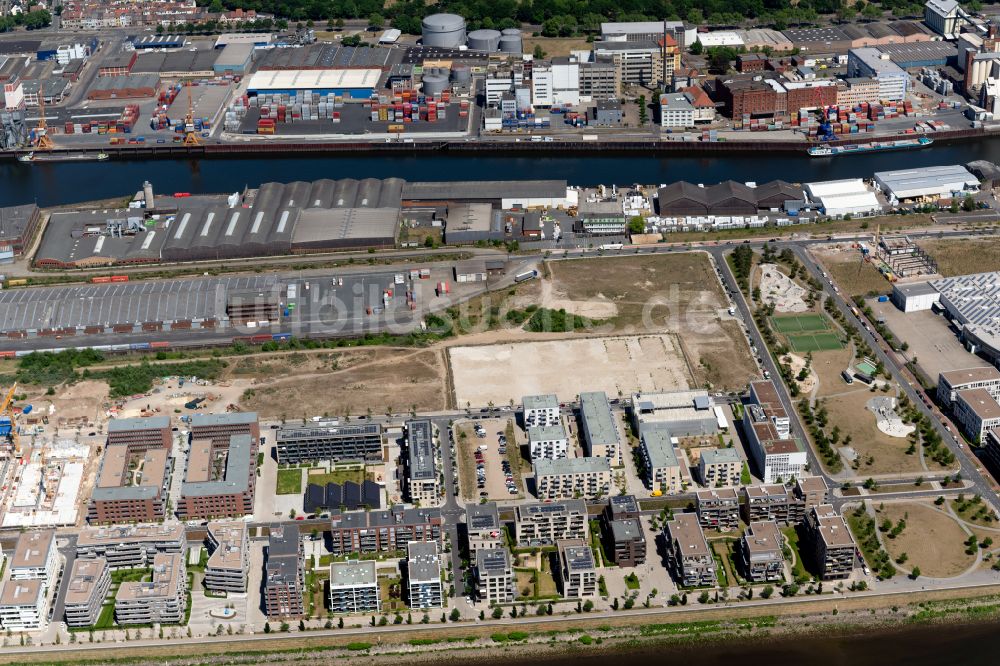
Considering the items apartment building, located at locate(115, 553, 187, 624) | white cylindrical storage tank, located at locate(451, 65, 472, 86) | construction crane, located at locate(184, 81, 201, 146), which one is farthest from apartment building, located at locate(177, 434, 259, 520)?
white cylindrical storage tank, located at locate(451, 65, 472, 86)

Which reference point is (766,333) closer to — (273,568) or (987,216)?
(987,216)

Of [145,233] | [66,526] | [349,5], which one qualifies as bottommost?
[66,526]

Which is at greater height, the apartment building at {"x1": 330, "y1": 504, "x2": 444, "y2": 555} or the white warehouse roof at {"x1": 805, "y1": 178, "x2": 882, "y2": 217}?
the white warehouse roof at {"x1": 805, "y1": 178, "x2": 882, "y2": 217}

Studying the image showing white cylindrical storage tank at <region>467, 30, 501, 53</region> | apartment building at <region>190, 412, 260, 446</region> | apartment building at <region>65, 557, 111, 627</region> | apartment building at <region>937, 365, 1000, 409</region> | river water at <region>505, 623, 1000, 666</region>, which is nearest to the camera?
river water at <region>505, 623, 1000, 666</region>

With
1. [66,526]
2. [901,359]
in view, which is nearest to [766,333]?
[901,359]

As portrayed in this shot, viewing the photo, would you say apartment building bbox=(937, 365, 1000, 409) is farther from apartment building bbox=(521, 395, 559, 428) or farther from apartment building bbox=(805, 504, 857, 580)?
apartment building bbox=(521, 395, 559, 428)

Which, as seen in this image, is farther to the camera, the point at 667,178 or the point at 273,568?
the point at 667,178
